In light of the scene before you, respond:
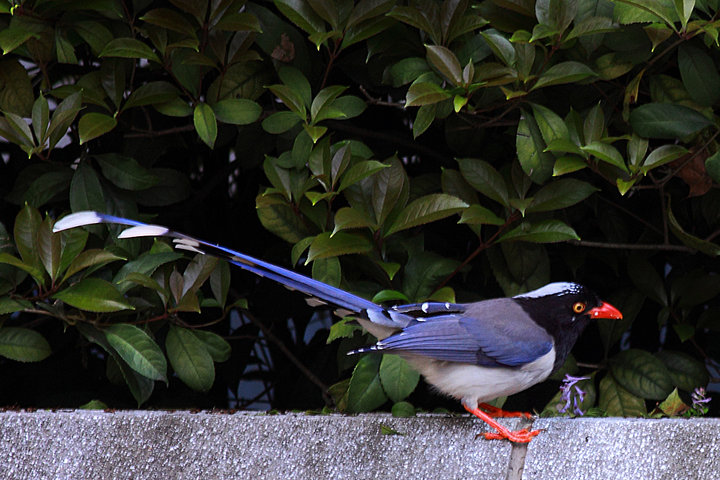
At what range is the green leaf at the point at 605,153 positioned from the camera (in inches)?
85.0

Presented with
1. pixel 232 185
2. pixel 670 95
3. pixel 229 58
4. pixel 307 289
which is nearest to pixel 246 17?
pixel 229 58

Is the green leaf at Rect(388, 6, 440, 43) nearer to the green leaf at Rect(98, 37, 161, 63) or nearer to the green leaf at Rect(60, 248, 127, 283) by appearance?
the green leaf at Rect(98, 37, 161, 63)

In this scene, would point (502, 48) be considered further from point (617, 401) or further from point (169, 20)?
point (617, 401)

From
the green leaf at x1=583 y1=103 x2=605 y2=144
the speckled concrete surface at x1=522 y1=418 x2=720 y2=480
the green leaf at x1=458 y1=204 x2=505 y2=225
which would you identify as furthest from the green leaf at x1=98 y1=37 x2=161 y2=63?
the speckled concrete surface at x1=522 y1=418 x2=720 y2=480

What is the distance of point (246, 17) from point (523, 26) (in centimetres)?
74

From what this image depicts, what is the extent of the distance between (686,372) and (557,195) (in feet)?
2.40

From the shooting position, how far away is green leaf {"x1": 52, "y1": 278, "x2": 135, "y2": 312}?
7.10ft

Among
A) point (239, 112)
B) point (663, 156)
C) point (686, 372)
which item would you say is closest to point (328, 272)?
point (239, 112)

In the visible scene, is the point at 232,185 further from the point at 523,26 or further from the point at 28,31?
the point at 523,26

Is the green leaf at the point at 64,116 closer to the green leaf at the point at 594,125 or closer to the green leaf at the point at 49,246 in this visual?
the green leaf at the point at 49,246

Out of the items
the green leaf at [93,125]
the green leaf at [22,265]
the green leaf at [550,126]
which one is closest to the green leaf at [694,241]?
the green leaf at [550,126]

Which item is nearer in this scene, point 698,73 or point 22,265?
point 22,265

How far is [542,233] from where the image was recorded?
2.27 metres

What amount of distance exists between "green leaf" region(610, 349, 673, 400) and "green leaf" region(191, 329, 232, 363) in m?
1.17
